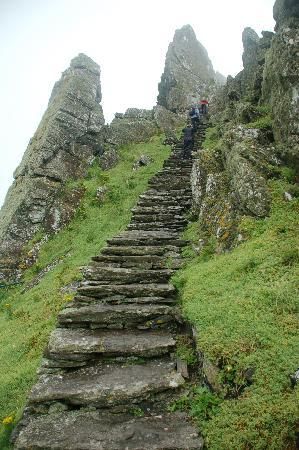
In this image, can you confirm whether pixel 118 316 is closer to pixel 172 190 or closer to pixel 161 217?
pixel 161 217

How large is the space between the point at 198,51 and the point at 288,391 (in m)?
68.8

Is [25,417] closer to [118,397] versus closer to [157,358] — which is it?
[118,397]

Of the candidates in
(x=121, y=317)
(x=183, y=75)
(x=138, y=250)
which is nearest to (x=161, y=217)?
(x=138, y=250)

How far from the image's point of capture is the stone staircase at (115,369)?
7270mm

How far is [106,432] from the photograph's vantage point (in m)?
7.33

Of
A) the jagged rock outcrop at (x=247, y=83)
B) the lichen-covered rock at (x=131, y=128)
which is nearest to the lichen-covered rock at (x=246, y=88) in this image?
the jagged rock outcrop at (x=247, y=83)

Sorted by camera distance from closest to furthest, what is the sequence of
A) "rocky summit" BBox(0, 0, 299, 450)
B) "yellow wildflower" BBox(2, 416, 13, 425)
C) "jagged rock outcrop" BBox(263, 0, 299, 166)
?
"rocky summit" BBox(0, 0, 299, 450) → "yellow wildflower" BBox(2, 416, 13, 425) → "jagged rock outcrop" BBox(263, 0, 299, 166)

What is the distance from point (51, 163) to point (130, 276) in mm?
18299

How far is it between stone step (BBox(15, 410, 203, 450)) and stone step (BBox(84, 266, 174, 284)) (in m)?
5.09

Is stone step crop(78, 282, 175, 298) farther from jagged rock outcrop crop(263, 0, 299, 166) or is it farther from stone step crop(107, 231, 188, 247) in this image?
jagged rock outcrop crop(263, 0, 299, 166)

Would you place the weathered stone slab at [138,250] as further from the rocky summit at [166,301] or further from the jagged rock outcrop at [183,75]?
the jagged rock outcrop at [183,75]

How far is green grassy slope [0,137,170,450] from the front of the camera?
1066cm

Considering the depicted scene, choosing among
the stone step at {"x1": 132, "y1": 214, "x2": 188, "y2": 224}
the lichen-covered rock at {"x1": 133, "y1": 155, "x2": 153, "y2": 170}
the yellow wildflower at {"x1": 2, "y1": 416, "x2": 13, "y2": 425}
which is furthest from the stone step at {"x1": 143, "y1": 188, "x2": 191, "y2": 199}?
the yellow wildflower at {"x1": 2, "y1": 416, "x2": 13, "y2": 425}

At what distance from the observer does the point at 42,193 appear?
25.2m
